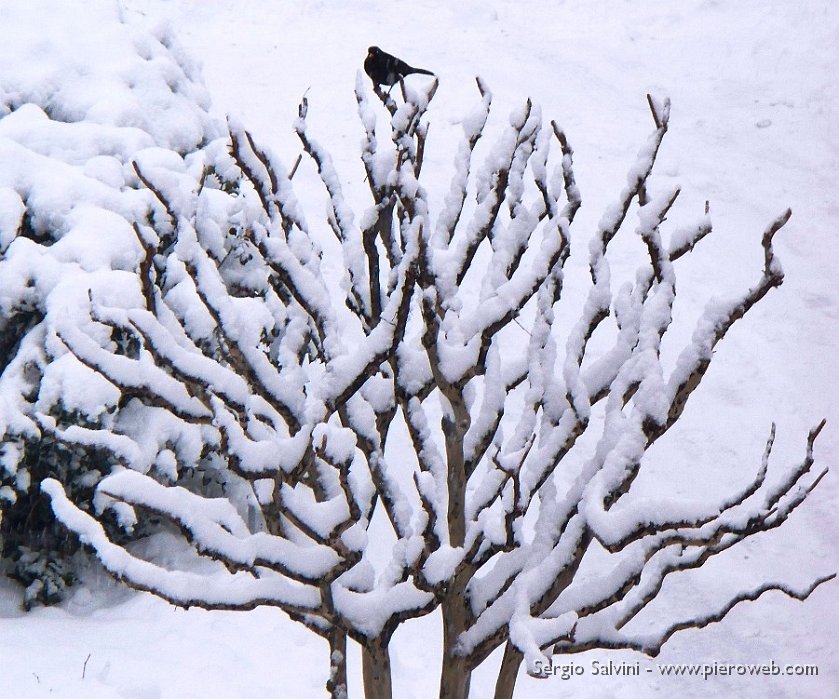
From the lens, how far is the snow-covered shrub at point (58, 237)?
448 centimetres

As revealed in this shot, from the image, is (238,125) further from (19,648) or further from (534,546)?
(19,648)

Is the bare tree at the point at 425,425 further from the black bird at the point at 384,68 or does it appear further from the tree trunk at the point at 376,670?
the black bird at the point at 384,68

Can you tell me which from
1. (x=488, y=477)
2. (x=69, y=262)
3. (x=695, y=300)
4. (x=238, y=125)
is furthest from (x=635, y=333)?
(x=695, y=300)

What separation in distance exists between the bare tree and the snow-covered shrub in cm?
140

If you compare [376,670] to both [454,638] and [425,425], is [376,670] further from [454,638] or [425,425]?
[425,425]

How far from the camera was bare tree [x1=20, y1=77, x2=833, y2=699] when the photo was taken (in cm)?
254

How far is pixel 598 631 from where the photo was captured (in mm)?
2889

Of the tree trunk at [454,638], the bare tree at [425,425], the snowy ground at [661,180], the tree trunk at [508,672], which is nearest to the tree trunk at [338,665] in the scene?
the bare tree at [425,425]

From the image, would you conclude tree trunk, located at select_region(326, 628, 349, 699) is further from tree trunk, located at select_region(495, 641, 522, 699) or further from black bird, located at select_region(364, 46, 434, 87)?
black bird, located at select_region(364, 46, 434, 87)

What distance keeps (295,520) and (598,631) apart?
107 cm

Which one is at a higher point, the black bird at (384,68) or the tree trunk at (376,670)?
the black bird at (384,68)

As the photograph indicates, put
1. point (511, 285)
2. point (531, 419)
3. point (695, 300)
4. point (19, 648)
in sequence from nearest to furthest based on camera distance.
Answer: point (511, 285) → point (531, 419) → point (19, 648) → point (695, 300)

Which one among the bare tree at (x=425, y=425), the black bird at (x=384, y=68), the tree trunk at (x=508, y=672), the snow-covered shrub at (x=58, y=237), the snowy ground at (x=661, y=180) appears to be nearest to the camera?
the bare tree at (x=425, y=425)

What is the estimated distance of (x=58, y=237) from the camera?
499 cm
